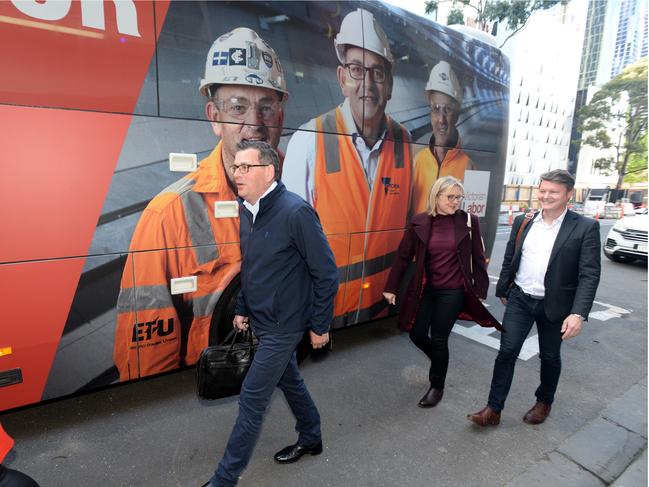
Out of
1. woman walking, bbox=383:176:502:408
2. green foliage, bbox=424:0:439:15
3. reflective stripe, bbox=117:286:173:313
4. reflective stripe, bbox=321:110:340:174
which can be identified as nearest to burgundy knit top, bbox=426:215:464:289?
woman walking, bbox=383:176:502:408

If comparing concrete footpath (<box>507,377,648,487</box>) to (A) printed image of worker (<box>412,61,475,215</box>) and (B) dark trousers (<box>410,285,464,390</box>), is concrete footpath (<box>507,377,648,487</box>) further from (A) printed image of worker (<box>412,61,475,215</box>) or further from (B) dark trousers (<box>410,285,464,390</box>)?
(A) printed image of worker (<box>412,61,475,215</box>)

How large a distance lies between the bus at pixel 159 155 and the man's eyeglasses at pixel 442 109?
413 millimetres

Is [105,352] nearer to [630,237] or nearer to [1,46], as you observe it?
[1,46]

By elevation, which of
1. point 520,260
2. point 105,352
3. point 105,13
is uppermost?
point 105,13

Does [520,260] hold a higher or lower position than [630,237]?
higher

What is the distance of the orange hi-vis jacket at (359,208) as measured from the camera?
142 inches

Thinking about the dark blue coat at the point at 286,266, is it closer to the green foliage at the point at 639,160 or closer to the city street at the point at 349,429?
the city street at the point at 349,429

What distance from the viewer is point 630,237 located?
32.4 ft

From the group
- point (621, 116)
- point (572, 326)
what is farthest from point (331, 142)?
point (621, 116)

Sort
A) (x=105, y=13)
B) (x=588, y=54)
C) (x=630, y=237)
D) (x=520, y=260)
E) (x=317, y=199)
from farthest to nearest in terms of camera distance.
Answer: (x=588, y=54) → (x=630, y=237) → (x=317, y=199) → (x=520, y=260) → (x=105, y=13)

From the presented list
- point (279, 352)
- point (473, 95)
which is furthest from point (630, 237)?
point (279, 352)

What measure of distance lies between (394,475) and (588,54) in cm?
7141

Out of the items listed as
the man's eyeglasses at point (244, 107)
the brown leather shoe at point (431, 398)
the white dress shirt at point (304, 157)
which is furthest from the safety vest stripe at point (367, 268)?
the man's eyeglasses at point (244, 107)

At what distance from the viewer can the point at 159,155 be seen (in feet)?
9.07
